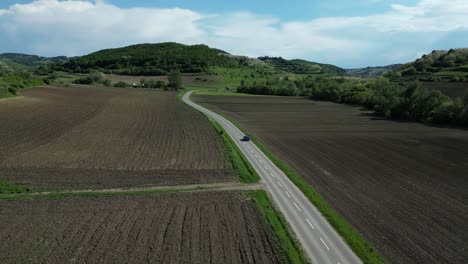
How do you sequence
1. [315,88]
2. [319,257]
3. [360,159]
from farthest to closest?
[315,88] → [360,159] → [319,257]

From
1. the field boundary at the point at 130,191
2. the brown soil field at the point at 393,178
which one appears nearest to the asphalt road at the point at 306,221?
the brown soil field at the point at 393,178

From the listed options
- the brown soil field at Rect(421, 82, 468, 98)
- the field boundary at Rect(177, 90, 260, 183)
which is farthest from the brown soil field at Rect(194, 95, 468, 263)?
the brown soil field at Rect(421, 82, 468, 98)

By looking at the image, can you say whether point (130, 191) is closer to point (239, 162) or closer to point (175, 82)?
point (239, 162)


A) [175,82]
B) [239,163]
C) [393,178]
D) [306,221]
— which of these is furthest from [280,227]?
[175,82]

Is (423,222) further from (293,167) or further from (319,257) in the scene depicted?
(293,167)

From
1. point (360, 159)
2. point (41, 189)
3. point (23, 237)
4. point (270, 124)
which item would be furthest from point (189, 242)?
point (270, 124)

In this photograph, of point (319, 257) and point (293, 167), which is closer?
point (319, 257)
